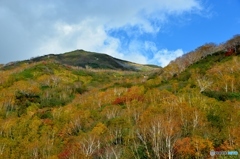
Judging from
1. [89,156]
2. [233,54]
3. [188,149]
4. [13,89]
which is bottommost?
[89,156]

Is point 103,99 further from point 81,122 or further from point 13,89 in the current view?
point 13,89

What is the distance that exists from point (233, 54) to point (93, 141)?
340 feet

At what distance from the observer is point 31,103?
171 metres

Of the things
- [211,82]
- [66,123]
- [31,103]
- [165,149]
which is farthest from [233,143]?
[31,103]

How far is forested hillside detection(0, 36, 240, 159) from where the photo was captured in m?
63.0

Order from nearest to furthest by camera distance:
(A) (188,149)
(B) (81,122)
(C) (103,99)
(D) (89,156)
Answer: (A) (188,149) < (D) (89,156) < (B) (81,122) < (C) (103,99)

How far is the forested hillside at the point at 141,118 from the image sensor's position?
2482 inches

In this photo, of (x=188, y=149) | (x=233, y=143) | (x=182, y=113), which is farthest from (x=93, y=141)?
(x=233, y=143)

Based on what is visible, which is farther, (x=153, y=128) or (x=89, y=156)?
(x=89, y=156)

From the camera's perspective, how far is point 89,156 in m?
75.7

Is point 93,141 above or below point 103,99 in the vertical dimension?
below

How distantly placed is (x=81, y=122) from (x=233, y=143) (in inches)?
2777

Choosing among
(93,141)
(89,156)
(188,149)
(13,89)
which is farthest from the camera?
(13,89)

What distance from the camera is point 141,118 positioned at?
294 feet
